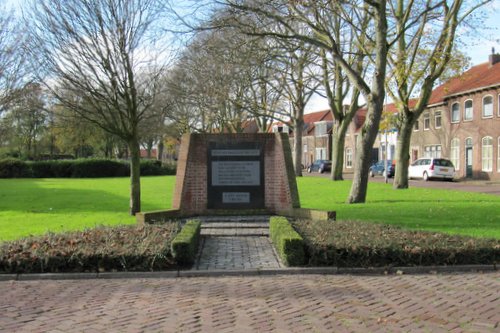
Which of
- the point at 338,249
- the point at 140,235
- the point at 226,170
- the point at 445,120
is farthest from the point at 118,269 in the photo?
the point at 445,120

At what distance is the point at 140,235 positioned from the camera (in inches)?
357

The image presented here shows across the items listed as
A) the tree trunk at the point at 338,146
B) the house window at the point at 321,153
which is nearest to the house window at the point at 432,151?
the tree trunk at the point at 338,146

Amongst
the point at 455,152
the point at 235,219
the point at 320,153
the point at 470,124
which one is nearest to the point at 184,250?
the point at 235,219

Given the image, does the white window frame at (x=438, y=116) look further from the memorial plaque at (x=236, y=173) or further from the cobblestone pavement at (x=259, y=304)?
the cobblestone pavement at (x=259, y=304)

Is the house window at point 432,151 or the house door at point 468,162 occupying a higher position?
the house window at point 432,151

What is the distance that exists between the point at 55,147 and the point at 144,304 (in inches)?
2861

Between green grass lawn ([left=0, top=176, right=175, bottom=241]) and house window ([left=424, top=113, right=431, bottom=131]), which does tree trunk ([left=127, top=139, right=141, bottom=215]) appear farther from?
house window ([left=424, top=113, right=431, bottom=131])

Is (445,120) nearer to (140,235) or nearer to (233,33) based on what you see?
(233,33)

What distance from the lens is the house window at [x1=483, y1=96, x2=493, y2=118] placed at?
118 feet

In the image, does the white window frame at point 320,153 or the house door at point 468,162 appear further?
the white window frame at point 320,153

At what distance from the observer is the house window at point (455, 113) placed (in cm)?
3981

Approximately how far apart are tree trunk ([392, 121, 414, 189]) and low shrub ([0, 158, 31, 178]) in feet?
122

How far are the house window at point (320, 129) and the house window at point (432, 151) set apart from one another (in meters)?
25.5

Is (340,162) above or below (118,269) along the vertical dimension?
above
